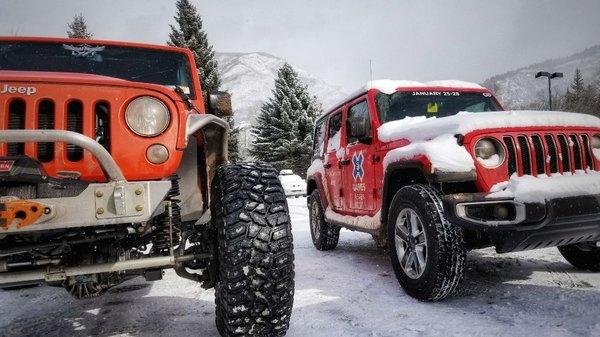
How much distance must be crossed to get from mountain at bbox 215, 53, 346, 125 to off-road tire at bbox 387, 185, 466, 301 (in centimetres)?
11252

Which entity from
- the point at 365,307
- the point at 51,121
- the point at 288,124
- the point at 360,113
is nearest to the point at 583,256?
the point at 365,307

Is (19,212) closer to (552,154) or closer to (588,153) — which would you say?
(552,154)

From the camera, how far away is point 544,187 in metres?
2.45

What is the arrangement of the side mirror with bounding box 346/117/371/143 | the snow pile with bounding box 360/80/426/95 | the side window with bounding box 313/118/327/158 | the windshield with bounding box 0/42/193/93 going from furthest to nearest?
the side window with bounding box 313/118/327/158
the snow pile with bounding box 360/80/426/95
the side mirror with bounding box 346/117/371/143
the windshield with bounding box 0/42/193/93

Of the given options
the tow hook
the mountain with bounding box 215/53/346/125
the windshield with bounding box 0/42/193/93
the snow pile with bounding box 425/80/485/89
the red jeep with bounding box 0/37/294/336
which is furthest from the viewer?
the mountain with bounding box 215/53/346/125

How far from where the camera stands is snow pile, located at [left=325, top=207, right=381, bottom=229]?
3.66m

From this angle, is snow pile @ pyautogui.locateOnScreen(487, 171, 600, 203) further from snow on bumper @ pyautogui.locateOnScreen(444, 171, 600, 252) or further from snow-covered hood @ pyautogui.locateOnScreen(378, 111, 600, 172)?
snow-covered hood @ pyautogui.locateOnScreen(378, 111, 600, 172)

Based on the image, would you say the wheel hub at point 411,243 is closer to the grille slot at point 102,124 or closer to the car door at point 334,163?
the car door at point 334,163

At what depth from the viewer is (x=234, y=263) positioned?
2045mm

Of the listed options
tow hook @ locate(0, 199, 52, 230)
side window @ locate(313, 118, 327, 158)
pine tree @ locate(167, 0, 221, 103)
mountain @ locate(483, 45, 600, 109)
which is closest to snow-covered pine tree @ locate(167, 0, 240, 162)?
pine tree @ locate(167, 0, 221, 103)

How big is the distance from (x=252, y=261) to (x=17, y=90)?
146 centimetres

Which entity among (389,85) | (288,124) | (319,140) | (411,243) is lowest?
(411,243)

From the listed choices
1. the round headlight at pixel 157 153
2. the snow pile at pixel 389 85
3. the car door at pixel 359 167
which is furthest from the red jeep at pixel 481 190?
the round headlight at pixel 157 153

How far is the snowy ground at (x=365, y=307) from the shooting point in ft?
7.81
